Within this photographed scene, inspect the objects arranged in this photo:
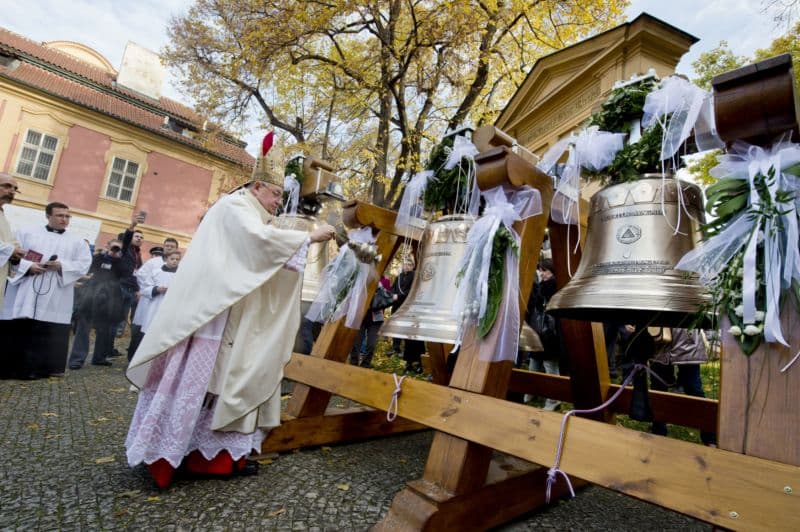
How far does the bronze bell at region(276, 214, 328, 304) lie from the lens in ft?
12.8

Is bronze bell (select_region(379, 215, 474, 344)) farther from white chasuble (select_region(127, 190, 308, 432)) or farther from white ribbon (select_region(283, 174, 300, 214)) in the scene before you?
white ribbon (select_region(283, 174, 300, 214))

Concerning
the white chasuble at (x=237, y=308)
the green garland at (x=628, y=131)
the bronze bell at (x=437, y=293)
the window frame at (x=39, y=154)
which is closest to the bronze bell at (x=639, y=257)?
the green garland at (x=628, y=131)

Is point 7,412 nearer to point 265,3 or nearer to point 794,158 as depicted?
point 794,158

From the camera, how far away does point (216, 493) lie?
2.33 metres

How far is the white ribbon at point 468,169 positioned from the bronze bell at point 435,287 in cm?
10

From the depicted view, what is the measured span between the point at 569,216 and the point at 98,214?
2229 centimetres

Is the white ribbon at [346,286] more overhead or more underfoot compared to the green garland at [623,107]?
more underfoot

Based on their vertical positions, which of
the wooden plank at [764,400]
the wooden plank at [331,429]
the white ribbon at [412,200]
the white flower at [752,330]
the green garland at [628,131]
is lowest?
the wooden plank at [331,429]

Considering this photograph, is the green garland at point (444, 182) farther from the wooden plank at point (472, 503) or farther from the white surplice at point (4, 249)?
the white surplice at point (4, 249)

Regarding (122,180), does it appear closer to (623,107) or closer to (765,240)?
(623,107)

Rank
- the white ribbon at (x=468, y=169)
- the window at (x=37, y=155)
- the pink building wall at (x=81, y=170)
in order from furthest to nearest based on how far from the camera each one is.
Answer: the pink building wall at (x=81, y=170), the window at (x=37, y=155), the white ribbon at (x=468, y=169)

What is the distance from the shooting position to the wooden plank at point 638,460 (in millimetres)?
1271

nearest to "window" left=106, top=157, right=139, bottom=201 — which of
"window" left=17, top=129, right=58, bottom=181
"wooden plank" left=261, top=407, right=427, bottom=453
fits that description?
"window" left=17, top=129, right=58, bottom=181

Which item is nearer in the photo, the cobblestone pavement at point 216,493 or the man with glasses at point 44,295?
the cobblestone pavement at point 216,493
